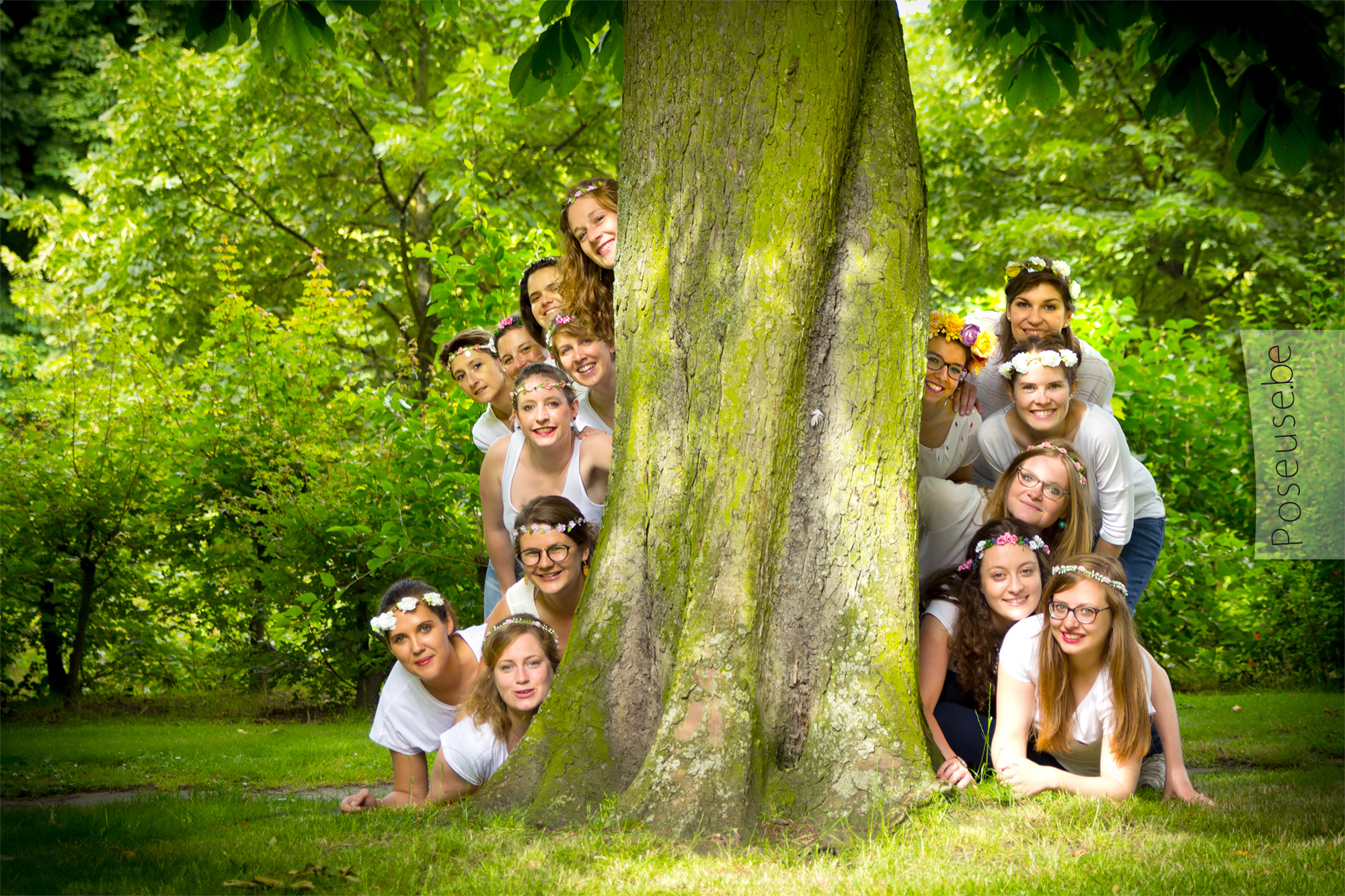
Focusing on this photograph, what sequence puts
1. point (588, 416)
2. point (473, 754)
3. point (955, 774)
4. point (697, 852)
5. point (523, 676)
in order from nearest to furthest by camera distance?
point (697, 852), point (955, 774), point (473, 754), point (523, 676), point (588, 416)

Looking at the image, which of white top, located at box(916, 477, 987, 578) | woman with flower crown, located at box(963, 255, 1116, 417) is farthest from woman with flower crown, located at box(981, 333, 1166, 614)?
white top, located at box(916, 477, 987, 578)

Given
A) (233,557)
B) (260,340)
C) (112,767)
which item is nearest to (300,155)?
(260,340)

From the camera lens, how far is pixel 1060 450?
4.59 meters

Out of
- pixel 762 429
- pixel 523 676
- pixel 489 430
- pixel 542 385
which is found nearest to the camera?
pixel 762 429

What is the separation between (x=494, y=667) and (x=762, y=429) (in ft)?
4.96

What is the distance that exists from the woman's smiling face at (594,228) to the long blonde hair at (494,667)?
156cm

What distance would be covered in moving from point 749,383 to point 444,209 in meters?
10.4

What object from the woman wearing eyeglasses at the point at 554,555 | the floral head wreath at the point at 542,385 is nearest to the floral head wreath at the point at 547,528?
the woman wearing eyeglasses at the point at 554,555

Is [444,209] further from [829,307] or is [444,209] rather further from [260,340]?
[829,307]

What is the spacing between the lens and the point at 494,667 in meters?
4.39

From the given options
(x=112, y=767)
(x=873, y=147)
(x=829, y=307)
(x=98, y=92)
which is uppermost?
(x=98, y=92)

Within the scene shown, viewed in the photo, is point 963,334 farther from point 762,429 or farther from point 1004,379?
point 762,429

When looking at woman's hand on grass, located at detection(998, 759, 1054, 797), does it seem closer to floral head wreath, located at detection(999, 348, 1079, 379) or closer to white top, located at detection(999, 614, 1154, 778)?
white top, located at detection(999, 614, 1154, 778)

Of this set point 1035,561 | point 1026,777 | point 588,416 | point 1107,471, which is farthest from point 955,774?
point 588,416
